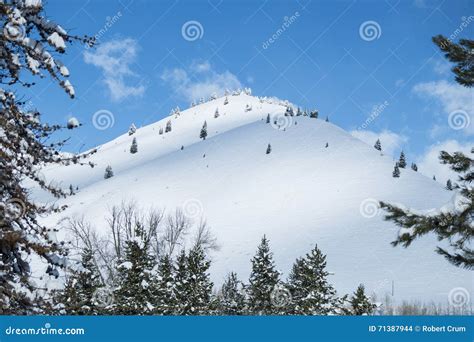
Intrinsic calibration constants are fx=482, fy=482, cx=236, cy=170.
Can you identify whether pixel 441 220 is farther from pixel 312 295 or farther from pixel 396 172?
pixel 396 172

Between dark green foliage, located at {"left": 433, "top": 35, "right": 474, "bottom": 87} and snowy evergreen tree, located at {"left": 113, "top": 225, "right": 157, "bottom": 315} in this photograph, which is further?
snowy evergreen tree, located at {"left": 113, "top": 225, "right": 157, "bottom": 315}

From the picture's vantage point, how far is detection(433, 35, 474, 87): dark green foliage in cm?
852

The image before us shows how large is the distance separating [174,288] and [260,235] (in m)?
77.7

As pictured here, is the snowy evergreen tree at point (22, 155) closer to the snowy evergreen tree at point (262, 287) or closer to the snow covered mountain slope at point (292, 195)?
the snowy evergreen tree at point (262, 287)

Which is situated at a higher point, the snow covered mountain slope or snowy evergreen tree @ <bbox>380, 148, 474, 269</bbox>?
the snow covered mountain slope

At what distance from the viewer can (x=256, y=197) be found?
13138 centimetres

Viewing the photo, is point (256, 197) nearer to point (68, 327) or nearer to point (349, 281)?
point (349, 281)
